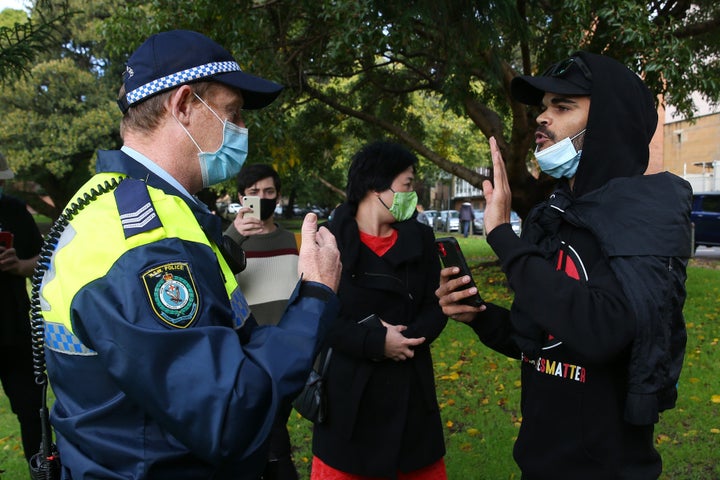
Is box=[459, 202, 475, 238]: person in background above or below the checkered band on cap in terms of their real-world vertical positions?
below

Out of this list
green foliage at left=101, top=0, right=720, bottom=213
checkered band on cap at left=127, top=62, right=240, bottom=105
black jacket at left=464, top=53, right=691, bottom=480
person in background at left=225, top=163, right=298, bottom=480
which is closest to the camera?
checkered band on cap at left=127, top=62, right=240, bottom=105

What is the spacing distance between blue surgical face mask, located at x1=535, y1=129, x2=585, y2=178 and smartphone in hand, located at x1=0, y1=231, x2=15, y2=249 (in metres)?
3.30

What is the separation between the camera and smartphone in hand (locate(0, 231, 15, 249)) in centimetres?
371

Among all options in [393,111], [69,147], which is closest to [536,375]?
[393,111]

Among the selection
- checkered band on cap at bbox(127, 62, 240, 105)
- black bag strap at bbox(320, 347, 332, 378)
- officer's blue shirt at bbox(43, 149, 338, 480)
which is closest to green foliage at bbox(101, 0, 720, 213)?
black bag strap at bbox(320, 347, 332, 378)

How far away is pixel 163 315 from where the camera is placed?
4.31 ft

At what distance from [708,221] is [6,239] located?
19.5 m

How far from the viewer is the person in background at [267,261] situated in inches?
145

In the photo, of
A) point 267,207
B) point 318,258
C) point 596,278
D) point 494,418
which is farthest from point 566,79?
point 494,418

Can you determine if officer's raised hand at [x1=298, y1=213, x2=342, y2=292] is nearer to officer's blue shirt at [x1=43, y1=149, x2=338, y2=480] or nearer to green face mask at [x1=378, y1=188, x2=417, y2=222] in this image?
officer's blue shirt at [x1=43, y1=149, x2=338, y2=480]

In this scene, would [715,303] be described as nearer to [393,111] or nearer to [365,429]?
[393,111]

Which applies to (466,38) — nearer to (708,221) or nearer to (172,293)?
(172,293)

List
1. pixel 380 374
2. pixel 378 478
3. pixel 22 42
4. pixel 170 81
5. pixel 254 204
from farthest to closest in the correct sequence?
pixel 254 204 < pixel 22 42 < pixel 380 374 < pixel 378 478 < pixel 170 81

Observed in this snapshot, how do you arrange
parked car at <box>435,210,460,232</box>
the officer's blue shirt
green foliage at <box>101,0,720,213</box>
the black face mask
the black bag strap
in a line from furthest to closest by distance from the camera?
1. parked car at <box>435,210,460,232</box>
2. green foliage at <box>101,0,720,213</box>
3. the black face mask
4. the black bag strap
5. the officer's blue shirt
